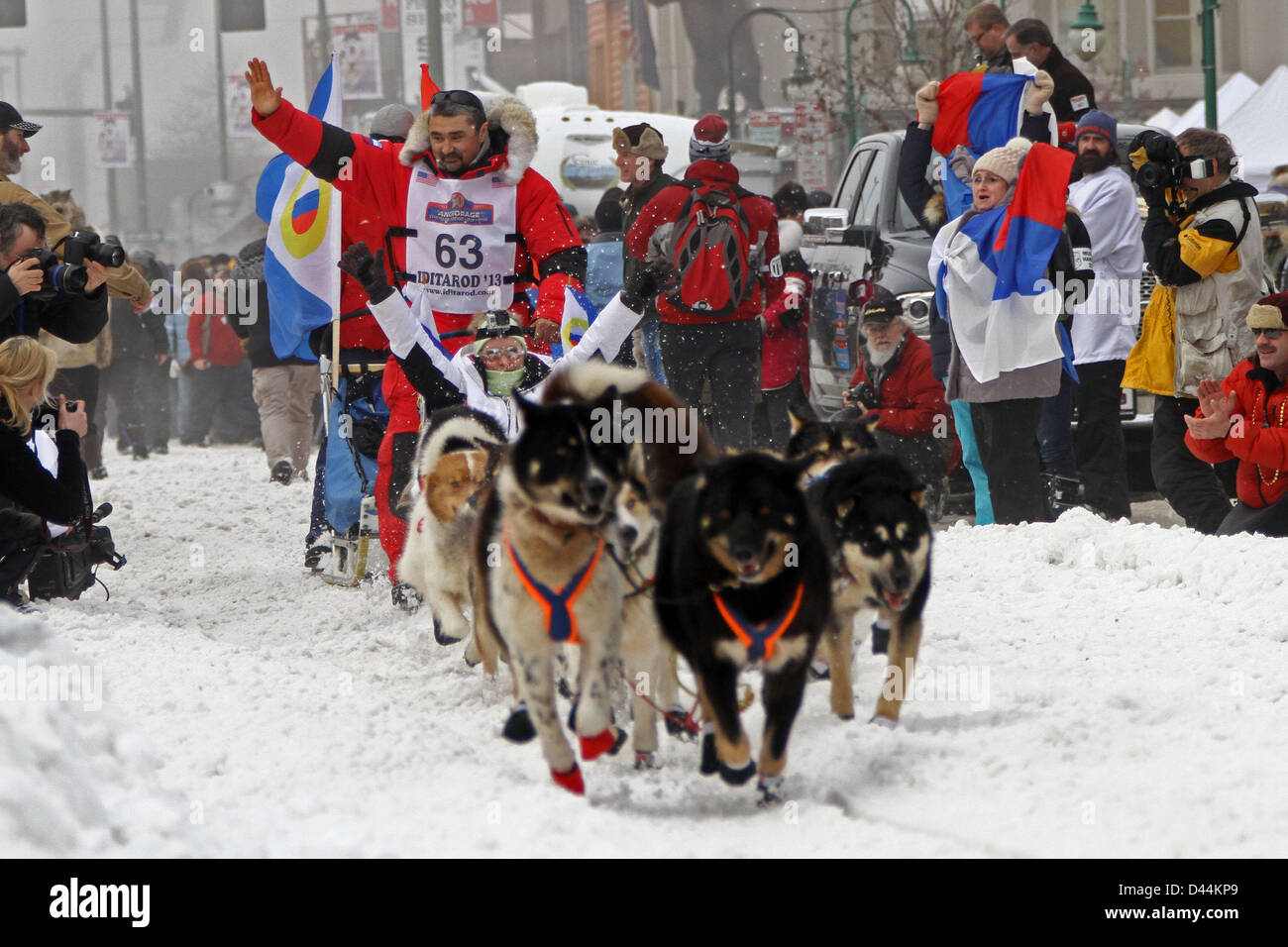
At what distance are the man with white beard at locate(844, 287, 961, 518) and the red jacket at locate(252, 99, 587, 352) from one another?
2004 mm

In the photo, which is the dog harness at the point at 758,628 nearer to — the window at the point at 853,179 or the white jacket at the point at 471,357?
the white jacket at the point at 471,357

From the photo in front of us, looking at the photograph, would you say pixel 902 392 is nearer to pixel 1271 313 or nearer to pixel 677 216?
pixel 677 216

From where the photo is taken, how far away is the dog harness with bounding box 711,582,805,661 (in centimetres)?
378

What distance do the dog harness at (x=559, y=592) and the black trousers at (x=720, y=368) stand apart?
4.90 metres

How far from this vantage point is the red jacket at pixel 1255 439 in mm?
6777

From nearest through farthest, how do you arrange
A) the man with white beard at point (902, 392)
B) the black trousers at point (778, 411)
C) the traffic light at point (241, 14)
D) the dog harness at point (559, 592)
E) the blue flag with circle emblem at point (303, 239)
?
the dog harness at point (559, 592)
the blue flag with circle emblem at point (303, 239)
the man with white beard at point (902, 392)
the black trousers at point (778, 411)
the traffic light at point (241, 14)

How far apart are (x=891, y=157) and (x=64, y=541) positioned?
5855 millimetres

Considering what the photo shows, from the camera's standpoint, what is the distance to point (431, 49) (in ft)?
64.1

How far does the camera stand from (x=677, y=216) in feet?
28.3

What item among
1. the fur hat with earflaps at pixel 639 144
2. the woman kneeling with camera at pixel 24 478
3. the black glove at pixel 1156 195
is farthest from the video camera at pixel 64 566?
the black glove at pixel 1156 195

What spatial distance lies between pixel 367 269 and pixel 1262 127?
66.1 ft

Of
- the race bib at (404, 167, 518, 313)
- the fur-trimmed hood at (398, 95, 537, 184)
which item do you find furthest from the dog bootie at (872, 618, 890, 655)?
the fur-trimmed hood at (398, 95, 537, 184)

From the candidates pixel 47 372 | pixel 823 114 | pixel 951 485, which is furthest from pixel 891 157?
pixel 823 114
